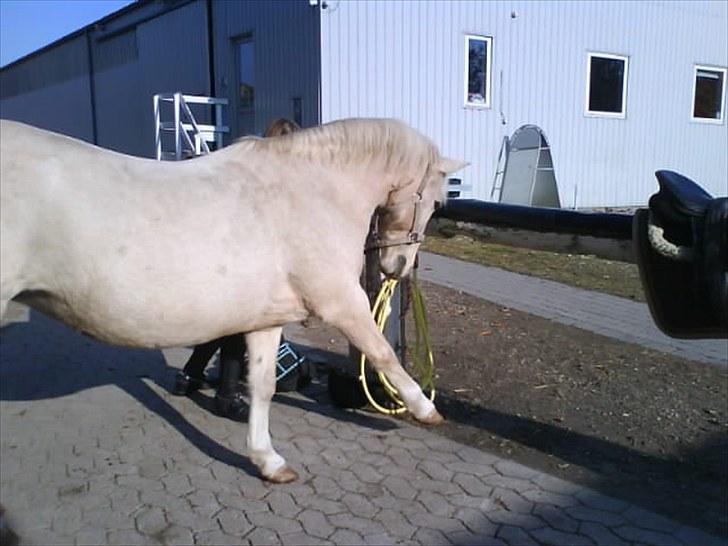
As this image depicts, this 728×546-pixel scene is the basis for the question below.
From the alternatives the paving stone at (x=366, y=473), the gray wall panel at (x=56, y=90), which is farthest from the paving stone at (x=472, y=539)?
the gray wall panel at (x=56, y=90)

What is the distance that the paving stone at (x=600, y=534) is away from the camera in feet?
9.36

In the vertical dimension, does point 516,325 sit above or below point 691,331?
below

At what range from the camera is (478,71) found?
15070mm

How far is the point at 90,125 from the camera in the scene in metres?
24.0

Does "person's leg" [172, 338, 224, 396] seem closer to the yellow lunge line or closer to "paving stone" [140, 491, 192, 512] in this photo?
the yellow lunge line

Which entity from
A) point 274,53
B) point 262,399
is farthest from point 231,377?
point 274,53

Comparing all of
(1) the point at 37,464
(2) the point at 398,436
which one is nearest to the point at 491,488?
(2) the point at 398,436

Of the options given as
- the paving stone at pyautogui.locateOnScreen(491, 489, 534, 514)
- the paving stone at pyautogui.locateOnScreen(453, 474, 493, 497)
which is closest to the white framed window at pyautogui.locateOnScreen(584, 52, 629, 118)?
the paving stone at pyautogui.locateOnScreen(453, 474, 493, 497)

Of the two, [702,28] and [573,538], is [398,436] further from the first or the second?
[702,28]

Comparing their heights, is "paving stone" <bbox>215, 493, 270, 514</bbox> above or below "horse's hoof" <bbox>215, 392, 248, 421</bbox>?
below

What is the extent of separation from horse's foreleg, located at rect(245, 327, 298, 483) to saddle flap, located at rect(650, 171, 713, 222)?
2.05 meters

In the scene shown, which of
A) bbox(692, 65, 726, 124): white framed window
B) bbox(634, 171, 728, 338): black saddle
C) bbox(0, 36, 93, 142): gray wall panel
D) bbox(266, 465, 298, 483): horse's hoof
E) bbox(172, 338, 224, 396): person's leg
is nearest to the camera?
bbox(634, 171, 728, 338): black saddle

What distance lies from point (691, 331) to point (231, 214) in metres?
1.79

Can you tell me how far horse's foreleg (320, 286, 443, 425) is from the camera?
311cm
